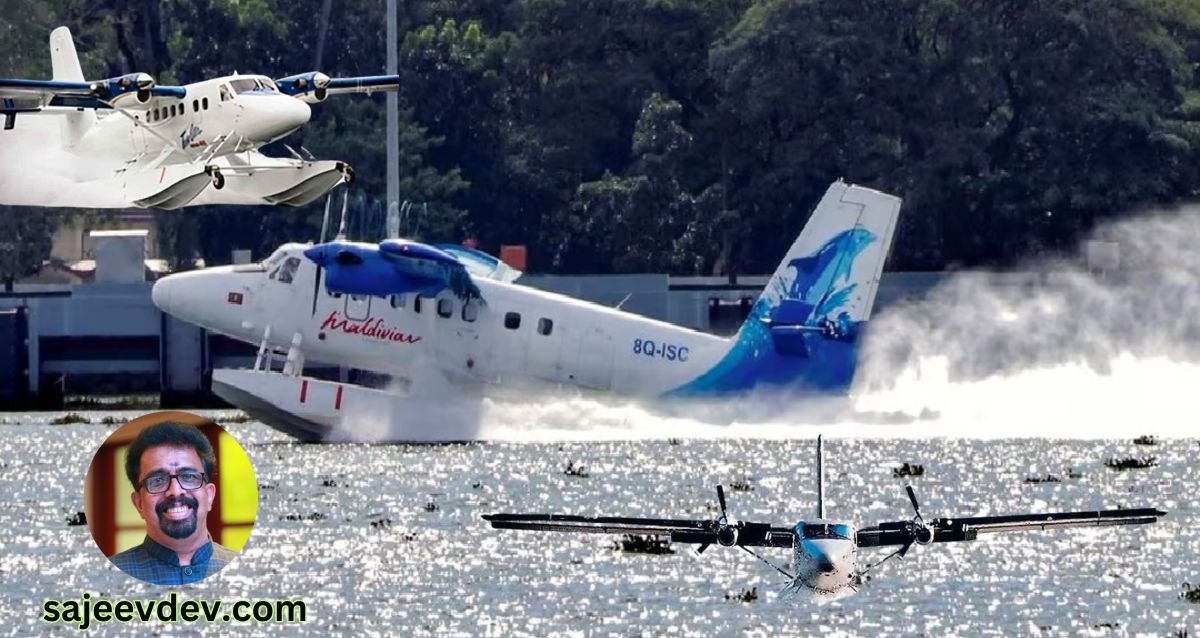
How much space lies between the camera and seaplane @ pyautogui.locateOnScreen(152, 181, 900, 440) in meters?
60.8

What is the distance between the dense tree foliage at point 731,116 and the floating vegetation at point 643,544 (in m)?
54.0

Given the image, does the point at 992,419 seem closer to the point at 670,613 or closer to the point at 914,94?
the point at 670,613

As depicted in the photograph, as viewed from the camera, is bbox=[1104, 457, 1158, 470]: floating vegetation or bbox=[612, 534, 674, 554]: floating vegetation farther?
bbox=[1104, 457, 1158, 470]: floating vegetation

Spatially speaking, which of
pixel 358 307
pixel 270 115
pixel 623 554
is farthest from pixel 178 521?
pixel 358 307

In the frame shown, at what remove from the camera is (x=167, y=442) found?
98.0 ft

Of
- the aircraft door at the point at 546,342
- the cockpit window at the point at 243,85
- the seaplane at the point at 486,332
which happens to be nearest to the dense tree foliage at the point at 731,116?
the seaplane at the point at 486,332

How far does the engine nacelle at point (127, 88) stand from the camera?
43.0m

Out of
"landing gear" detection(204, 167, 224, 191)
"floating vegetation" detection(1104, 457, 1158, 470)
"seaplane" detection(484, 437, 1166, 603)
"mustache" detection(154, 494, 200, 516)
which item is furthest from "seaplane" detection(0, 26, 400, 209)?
"floating vegetation" detection(1104, 457, 1158, 470)

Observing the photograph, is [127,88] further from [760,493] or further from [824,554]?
[824,554]

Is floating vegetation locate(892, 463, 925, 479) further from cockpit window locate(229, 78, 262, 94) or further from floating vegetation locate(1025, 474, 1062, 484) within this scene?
cockpit window locate(229, 78, 262, 94)

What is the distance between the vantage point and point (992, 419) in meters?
65.4

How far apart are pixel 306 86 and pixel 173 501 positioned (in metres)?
19.3

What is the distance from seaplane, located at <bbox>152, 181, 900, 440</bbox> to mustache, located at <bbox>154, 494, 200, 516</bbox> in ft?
99.7

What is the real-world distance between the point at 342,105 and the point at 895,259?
20.0 metres
